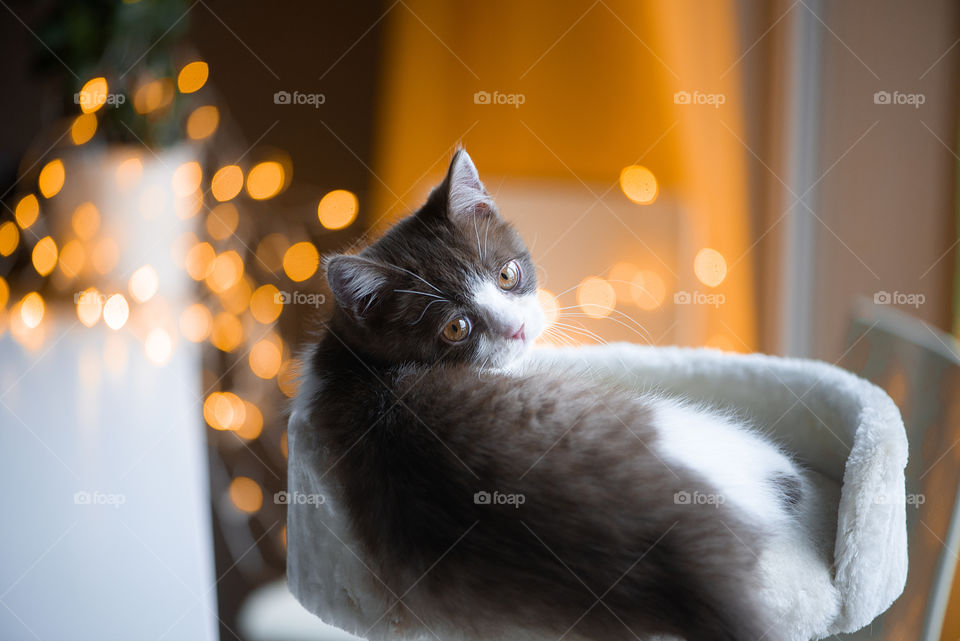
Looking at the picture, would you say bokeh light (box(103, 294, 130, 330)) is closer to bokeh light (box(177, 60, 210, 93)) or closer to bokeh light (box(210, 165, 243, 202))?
bokeh light (box(210, 165, 243, 202))

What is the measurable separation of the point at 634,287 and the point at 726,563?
1648 mm

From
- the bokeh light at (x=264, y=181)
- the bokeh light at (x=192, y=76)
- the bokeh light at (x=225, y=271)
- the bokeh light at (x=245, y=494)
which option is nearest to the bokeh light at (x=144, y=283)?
the bokeh light at (x=225, y=271)

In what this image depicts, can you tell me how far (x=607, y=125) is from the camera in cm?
223

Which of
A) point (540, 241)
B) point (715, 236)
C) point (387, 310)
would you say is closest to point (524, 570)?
point (387, 310)

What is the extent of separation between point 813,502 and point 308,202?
5.73 ft

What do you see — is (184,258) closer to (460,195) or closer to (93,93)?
(93,93)

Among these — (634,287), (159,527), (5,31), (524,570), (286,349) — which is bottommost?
(159,527)

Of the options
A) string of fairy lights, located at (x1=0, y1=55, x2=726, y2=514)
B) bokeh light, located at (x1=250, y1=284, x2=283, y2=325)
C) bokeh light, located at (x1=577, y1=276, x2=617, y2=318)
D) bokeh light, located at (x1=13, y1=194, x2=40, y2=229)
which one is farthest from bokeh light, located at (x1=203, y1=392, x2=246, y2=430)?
bokeh light, located at (x1=577, y1=276, x2=617, y2=318)

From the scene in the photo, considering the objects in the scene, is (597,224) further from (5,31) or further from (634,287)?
(5,31)

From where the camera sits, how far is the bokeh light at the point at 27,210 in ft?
5.91

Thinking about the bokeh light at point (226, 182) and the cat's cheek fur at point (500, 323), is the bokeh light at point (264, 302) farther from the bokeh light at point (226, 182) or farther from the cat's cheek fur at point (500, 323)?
the cat's cheek fur at point (500, 323)

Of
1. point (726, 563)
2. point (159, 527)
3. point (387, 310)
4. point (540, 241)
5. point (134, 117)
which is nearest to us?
point (726, 563)

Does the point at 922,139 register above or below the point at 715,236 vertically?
above

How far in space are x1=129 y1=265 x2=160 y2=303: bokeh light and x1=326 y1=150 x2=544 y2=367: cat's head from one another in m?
1.13
